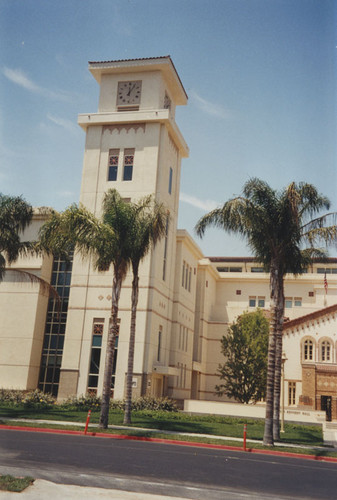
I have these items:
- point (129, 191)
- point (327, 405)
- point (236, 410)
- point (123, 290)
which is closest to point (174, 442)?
point (236, 410)

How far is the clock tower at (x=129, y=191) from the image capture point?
3888cm

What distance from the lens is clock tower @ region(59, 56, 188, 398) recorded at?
38.9 meters

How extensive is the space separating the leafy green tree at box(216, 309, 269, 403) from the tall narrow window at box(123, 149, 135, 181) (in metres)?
15.6

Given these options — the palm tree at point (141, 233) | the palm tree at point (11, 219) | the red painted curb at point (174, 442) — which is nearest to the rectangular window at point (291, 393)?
the palm tree at point (141, 233)

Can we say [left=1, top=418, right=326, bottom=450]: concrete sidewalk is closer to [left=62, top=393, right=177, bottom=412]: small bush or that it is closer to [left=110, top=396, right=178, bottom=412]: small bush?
[left=62, top=393, right=177, bottom=412]: small bush

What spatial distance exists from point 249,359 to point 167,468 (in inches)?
1175

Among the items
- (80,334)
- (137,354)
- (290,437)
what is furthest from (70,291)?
(290,437)

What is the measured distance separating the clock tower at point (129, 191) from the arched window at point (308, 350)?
1262cm

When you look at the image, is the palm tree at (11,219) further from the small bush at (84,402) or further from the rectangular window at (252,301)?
the rectangular window at (252,301)

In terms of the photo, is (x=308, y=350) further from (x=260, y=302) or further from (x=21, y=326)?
(x=21, y=326)

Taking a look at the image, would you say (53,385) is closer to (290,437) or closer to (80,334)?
(80,334)

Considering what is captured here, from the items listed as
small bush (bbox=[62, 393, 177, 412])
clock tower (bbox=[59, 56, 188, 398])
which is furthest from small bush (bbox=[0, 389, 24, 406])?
clock tower (bbox=[59, 56, 188, 398])

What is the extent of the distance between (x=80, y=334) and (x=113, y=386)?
4.52m

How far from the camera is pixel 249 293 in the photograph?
203 ft
